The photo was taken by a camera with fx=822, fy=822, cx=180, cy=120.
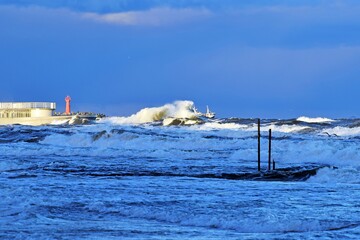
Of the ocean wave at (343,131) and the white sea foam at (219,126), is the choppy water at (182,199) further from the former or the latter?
the white sea foam at (219,126)

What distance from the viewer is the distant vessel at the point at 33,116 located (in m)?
95.0

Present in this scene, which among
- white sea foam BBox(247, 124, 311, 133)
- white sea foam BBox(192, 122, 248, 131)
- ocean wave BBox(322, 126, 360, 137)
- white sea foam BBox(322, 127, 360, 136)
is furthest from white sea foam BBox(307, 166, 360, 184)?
white sea foam BBox(192, 122, 248, 131)

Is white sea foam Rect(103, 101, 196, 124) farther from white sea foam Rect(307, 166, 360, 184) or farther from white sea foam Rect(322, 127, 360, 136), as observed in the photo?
white sea foam Rect(307, 166, 360, 184)

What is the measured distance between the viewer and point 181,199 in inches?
621

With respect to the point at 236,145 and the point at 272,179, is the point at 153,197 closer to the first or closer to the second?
the point at 272,179

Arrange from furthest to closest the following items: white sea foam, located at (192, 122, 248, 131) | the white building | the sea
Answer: the white building < white sea foam, located at (192, 122, 248, 131) < the sea

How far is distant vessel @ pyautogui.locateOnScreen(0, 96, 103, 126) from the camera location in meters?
95.0

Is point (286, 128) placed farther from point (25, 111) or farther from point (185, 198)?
point (25, 111)

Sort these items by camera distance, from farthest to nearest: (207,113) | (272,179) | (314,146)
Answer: (207,113), (314,146), (272,179)

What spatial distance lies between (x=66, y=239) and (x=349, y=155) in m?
21.4

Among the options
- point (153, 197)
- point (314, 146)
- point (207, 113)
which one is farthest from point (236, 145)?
point (207, 113)

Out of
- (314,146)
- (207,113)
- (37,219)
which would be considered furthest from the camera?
(207,113)

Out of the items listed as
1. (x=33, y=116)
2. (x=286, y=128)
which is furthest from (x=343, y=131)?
(x=33, y=116)

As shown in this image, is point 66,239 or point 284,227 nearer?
point 66,239
